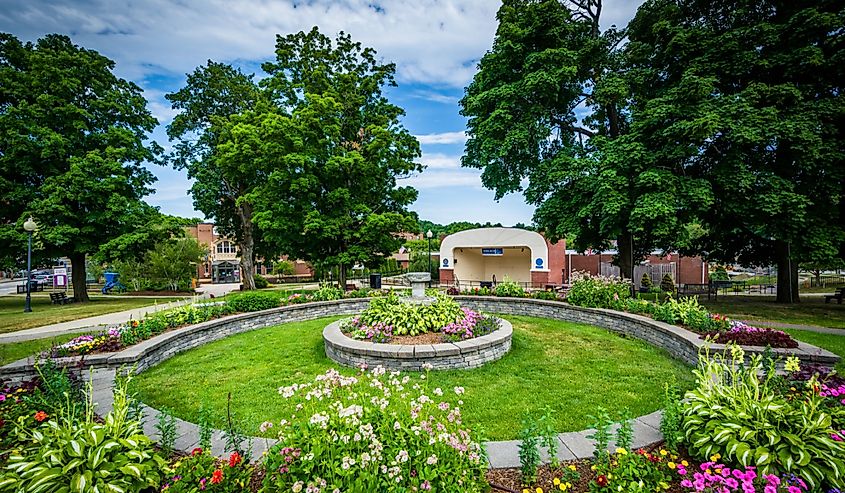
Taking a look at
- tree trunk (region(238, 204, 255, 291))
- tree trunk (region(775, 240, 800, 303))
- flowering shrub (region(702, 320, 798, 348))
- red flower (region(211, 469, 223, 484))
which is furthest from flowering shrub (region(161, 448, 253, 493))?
tree trunk (region(238, 204, 255, 291))

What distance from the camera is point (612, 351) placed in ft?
21.7

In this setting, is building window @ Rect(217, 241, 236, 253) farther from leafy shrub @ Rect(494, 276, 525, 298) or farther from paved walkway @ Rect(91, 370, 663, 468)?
paved walkway @ Rect(91, 370, 663, 468)

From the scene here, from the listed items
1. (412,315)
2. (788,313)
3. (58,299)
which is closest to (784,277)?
(788,313)

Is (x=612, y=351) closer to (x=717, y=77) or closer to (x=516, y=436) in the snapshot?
(x=516, y=436)

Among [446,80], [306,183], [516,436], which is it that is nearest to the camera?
[516,436]

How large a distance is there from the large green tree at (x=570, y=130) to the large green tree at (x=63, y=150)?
1485 centimetres

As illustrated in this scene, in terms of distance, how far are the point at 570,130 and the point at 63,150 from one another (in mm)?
19830

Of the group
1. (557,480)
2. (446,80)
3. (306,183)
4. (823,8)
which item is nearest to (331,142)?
(306,183)

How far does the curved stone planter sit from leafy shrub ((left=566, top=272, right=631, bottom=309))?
14.0 ft

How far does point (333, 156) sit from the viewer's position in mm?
12789

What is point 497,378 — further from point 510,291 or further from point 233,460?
point 510,291

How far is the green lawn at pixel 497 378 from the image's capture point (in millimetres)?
4102

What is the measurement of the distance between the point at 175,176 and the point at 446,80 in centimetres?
1645

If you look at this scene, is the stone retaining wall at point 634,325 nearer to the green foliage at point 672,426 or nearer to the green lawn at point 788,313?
the green foliage at point 672,426
